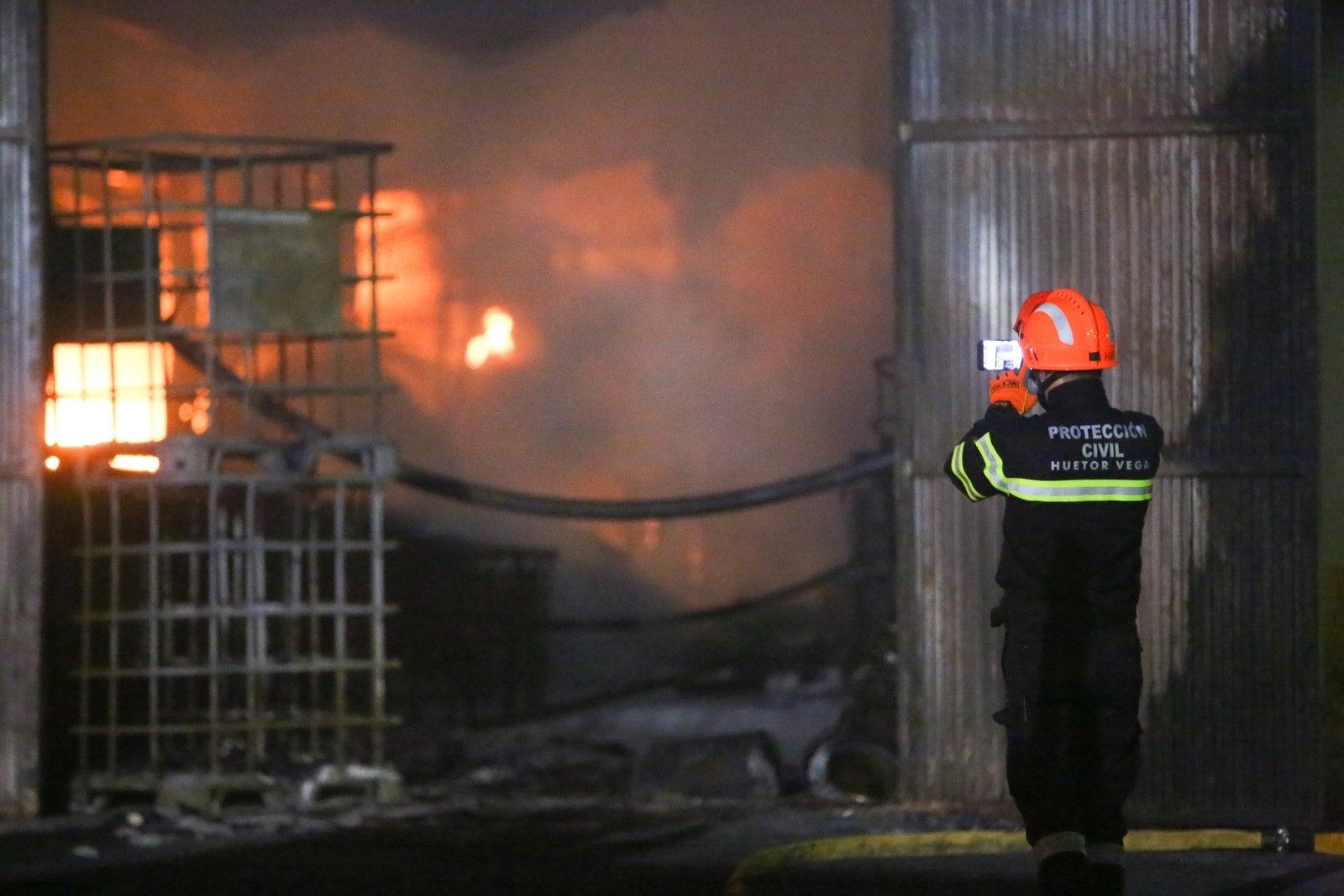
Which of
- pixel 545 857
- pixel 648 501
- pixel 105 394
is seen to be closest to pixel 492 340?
pixel 648 501

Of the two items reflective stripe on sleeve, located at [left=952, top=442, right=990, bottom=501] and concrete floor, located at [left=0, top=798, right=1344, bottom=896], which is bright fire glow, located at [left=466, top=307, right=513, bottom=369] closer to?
concrete floor, located at [left=0, top=798, right=1344, bottom=896]

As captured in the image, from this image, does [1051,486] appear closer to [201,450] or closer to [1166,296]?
[1166,296]

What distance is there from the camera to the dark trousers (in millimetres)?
4855

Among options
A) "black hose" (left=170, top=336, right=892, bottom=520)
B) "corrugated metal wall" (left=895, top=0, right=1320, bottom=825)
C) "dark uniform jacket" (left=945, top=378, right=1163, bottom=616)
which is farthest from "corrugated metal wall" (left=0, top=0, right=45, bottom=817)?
"dark uniform jacket" (left=945, top=378, right=1163, bottom=616)

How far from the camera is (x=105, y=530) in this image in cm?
894

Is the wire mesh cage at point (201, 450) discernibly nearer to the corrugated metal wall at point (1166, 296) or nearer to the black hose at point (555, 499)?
the black hose at point (555, 499)

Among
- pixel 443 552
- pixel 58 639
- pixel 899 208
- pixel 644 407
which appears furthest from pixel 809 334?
pixel 58 639

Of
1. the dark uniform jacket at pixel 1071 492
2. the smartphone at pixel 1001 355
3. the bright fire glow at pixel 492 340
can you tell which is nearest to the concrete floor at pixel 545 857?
the dark uniform jacket at pixel 1071 492

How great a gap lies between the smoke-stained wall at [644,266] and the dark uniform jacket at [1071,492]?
931cm

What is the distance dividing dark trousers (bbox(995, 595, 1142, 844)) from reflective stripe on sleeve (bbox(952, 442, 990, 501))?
357mm

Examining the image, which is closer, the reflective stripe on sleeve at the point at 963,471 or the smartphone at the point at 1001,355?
the reflective stripe on sleeve at the point at 963,471

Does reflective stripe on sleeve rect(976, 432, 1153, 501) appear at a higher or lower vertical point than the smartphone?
lower

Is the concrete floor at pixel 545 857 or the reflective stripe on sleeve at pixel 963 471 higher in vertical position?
the reflective stripe on sleeve at pixel 963 471

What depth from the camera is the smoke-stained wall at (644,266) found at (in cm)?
1399
